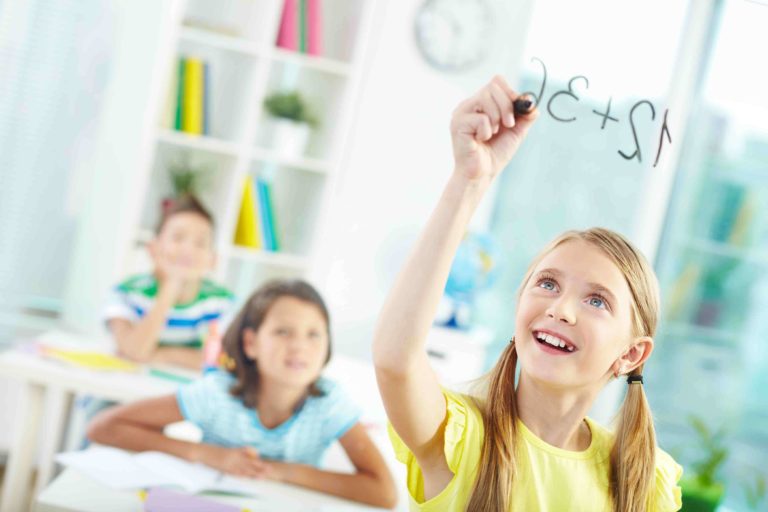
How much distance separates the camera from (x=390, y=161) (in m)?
4.14

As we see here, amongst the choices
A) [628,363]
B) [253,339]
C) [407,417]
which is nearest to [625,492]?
[628,363]

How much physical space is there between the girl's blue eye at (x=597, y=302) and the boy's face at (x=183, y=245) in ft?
6.56

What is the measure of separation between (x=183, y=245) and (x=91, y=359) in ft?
1.49

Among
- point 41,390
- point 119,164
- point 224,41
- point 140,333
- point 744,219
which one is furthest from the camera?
point 744,219

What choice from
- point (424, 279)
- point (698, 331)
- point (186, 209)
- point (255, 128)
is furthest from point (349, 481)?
point (698, 331)

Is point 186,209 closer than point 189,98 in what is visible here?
Yes

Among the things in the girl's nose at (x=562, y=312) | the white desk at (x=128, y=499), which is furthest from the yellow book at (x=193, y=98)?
the girl's nose at (x=562, y=312)

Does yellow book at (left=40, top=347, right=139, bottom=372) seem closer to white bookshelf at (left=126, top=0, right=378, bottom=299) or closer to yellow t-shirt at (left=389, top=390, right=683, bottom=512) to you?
white bookshelf at (left=126, top=0, right=378, bottom=299)

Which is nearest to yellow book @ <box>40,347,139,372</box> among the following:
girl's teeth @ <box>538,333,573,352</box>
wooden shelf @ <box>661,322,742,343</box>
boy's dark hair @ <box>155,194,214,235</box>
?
boy's dark hair @ <box>155,194,214,235</box>

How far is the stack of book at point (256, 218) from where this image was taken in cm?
356

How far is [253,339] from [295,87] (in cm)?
192

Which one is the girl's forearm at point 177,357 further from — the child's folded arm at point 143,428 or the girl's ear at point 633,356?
the girl's ear at point 633,356

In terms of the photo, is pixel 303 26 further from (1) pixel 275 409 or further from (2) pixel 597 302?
(2) pixel 597 302

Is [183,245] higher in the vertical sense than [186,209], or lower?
lower
